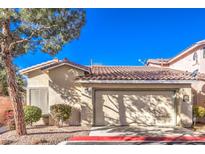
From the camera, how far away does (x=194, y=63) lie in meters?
19.5

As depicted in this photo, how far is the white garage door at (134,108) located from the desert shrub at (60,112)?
198 centimetres

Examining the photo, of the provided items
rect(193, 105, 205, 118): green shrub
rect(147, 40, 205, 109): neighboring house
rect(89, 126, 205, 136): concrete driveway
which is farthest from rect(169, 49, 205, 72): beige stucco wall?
rect(89, 126, 205, 136): concrete driveway

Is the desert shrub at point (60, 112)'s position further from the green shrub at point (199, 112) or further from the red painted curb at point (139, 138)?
the green shrub at point (199, 112)

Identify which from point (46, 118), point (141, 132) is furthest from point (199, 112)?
point (46, 118)

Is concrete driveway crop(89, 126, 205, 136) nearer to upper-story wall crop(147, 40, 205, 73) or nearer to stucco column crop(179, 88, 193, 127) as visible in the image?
stucco column crop(179, 88, 193, 127)

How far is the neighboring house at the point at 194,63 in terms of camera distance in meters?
16.3

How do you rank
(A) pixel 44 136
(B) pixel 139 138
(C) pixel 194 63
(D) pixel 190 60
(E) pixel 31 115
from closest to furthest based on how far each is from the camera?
(B) pixel 139 138
(A) pixel 44 136
(E) pixel 31 115
(C) pixel 194 63
(D) pixel 190 60

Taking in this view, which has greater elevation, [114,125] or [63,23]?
[63,23]

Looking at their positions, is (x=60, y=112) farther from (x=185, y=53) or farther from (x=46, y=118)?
(x=185, y=53)

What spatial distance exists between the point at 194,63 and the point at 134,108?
8.83m

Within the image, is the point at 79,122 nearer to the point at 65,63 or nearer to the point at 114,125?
the point at 114,125

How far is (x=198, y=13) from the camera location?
12789 mm
